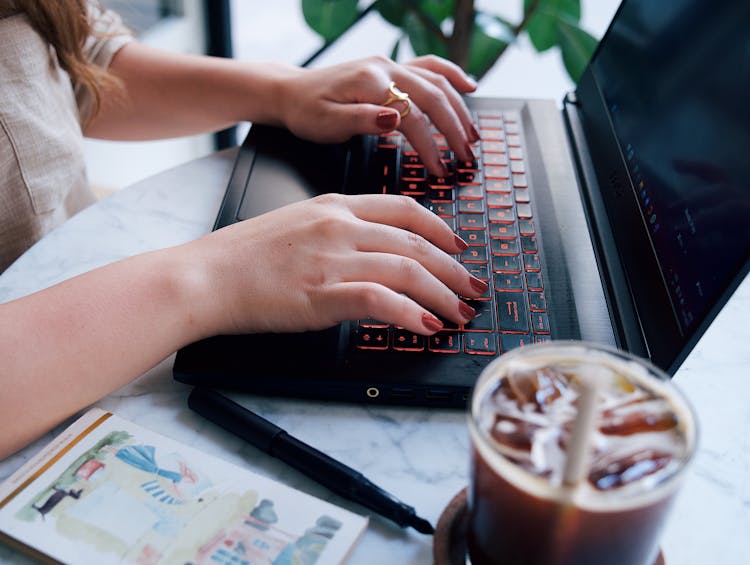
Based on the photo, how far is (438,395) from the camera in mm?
535

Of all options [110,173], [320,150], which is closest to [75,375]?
[320,150]

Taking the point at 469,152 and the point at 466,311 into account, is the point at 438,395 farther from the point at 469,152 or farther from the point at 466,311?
the point at 469,152

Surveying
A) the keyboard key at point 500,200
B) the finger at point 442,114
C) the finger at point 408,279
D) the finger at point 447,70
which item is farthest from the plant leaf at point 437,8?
the finger at point 408,279

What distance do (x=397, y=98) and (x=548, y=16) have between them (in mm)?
714

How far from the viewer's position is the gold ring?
2.58ft

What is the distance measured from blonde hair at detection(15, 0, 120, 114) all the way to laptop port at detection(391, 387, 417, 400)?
0.56 metres

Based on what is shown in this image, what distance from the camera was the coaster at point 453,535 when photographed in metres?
0.43

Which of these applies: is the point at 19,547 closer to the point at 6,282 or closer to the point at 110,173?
the point at 6,282

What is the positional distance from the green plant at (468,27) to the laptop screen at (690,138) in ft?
2.10

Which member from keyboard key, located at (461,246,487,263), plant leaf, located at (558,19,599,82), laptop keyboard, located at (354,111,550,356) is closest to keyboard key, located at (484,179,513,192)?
laptop keyboard, located at (354,111,550,356)

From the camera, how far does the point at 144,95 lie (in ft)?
2.99

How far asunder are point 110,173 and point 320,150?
102cm

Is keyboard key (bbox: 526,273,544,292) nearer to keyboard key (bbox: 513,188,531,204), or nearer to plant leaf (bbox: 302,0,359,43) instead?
keyboard key (bbox: 513,188,531,204)

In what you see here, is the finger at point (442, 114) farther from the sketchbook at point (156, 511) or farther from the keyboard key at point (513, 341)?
the sketchbook at point (156, 511)
